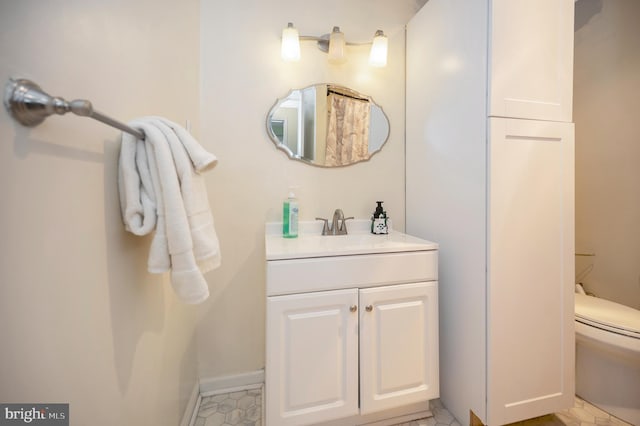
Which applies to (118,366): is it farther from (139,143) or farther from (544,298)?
(544,298)

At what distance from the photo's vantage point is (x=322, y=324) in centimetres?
101

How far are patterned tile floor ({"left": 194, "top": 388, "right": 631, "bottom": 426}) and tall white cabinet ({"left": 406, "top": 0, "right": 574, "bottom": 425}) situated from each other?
4.1 inches

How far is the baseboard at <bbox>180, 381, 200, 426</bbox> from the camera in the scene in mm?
1124

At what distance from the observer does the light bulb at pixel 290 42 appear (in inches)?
52.1

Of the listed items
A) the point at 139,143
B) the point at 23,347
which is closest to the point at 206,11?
the point at 139,143

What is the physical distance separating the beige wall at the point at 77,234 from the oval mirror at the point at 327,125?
646 millimetres

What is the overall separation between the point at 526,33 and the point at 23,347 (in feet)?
5.72

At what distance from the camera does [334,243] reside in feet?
3.97

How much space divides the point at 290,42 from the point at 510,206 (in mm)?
1297

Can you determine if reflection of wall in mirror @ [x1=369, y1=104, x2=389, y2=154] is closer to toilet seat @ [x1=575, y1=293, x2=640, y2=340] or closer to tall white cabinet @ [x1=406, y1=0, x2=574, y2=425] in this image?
tall white cabinet @ [x1=406, y1=0, x2=574, y2=425]

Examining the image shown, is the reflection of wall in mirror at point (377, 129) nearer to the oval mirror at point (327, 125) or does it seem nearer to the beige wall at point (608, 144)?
the oval mirror at point (327, 125)

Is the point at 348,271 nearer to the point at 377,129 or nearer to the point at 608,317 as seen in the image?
the point at 377,129

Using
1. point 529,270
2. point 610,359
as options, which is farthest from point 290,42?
point 610,359

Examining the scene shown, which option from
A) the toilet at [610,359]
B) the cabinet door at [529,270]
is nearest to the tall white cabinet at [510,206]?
the cabinet door at [529,270]
